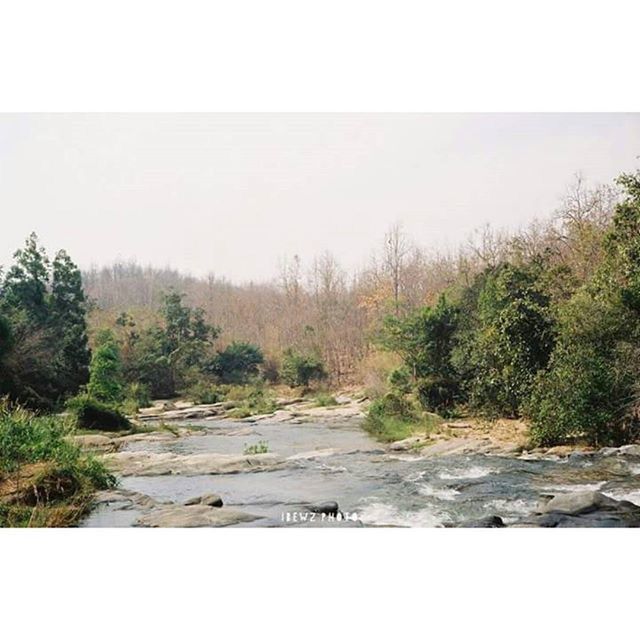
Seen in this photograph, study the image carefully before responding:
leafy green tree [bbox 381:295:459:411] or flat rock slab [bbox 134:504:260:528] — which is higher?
leafy green tree [bbox 381:295:459:411]

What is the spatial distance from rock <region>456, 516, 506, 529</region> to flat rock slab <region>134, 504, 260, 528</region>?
1801 millimetres

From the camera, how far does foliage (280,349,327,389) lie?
25.5ft

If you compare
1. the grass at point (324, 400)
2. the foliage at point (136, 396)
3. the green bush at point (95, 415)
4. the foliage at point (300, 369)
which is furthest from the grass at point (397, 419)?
the green bush at point (95, 415)

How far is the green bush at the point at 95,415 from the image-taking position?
24.6 ft

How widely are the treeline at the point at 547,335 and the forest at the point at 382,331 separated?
1 cm

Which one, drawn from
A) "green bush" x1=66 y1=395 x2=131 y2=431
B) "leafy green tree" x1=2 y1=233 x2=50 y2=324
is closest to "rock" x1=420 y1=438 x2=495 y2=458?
"green bush" x1=66 y1=395 x2=131 y2=431

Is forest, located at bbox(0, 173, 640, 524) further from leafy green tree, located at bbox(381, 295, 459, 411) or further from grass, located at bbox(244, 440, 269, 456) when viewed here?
grass, located at bbox(244, 440, 269, 456)

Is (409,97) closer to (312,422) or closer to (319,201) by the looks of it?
(319,201)

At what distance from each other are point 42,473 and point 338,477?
8.60ft

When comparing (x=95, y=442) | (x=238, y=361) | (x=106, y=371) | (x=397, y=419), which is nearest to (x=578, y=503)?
(x=397, y=419)

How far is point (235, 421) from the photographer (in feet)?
25.6

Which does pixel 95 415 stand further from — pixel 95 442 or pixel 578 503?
pixel 578 503

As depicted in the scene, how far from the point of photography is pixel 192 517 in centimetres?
705

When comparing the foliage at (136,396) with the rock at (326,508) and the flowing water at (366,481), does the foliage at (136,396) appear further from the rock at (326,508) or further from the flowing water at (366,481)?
the rock at (326,508)
